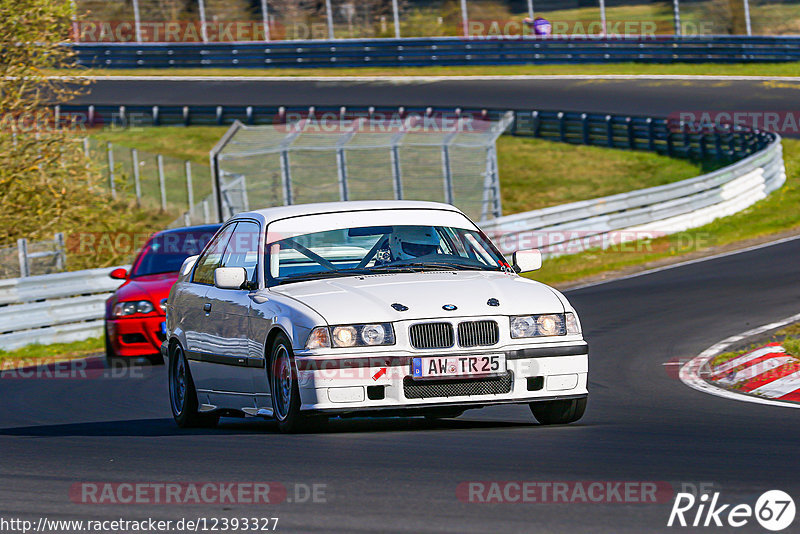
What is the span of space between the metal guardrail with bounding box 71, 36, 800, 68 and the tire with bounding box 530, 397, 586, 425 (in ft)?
122

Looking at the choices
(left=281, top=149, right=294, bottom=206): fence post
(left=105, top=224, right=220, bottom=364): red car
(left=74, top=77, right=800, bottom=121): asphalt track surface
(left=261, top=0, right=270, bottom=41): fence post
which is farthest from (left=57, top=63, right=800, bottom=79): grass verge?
(left=105, top=224, right=220, bottom=364): red car

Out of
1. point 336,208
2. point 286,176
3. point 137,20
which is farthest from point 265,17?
point 336,208

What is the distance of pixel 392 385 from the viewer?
7.44 meters

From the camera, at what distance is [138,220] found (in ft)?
97.1

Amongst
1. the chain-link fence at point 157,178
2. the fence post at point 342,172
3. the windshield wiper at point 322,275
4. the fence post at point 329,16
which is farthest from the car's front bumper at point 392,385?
the fence post at point 329,16

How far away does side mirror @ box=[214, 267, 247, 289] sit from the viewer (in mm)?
8391

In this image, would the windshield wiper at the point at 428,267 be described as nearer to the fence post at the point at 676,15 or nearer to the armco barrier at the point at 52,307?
the armco barrier at the point at 52,307

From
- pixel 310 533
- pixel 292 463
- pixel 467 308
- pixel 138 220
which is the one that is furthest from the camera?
pixel 138 220

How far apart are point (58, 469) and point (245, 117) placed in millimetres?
34689

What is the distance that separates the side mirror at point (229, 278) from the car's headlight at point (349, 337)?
1097 mm

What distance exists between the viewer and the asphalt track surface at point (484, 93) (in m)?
38.3

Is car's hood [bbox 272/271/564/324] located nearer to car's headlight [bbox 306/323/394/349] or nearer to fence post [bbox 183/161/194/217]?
car's headlight [bbox 306/323/394/349]

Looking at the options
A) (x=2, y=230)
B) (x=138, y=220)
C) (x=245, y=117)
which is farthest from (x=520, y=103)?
(x=2, y=230)

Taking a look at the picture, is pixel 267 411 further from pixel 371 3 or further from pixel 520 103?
pixel 371 3
